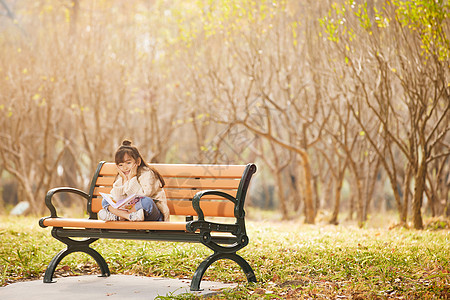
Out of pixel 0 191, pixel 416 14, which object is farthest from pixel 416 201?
pixel 0 191

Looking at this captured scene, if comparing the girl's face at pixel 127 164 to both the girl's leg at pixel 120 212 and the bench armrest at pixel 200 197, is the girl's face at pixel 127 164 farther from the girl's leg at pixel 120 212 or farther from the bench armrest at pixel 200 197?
the bench armrest at pixel 200 197

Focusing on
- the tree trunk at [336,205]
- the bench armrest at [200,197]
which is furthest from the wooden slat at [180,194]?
the tree trunk at [336,205]

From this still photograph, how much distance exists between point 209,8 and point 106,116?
4589mm

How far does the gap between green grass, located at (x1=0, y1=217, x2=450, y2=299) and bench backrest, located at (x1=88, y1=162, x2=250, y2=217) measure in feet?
2.12

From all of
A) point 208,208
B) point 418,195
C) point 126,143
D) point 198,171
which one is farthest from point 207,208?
point 418,195

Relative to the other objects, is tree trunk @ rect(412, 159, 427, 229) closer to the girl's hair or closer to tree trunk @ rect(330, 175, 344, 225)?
tree trunk @ rect(330, 175, 344, 225)

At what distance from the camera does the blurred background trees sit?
9445 millimetres

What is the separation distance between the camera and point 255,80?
38.8ft

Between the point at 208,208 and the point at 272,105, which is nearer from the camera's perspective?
the point at 208,208

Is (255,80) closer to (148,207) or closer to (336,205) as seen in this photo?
(336,205)

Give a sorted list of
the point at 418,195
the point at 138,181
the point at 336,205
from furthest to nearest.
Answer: the point at 336,205
the point at 418,195
the point at 138,181

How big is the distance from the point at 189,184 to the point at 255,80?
6532mm

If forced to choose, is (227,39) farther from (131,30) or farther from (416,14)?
(416,14)

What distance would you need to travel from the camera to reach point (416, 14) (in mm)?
8203
